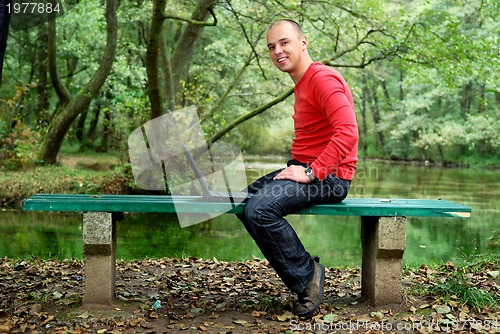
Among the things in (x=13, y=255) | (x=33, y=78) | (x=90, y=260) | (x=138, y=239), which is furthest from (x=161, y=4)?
(x=33, y=78)

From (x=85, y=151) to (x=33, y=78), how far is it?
4.48 m

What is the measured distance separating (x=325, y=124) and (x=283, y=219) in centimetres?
73

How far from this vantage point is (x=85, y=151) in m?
25.7

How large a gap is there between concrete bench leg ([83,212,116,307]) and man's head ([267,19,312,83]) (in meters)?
1.68

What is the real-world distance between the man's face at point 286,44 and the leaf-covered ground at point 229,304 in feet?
5.74

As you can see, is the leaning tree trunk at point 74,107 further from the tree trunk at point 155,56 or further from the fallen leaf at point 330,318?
the fallen leaf at point 330,318

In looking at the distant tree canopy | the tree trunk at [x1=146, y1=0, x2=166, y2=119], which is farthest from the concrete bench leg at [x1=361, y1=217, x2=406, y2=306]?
the tree trunk at [x1=146, y1=0, x2=166, y2=119]

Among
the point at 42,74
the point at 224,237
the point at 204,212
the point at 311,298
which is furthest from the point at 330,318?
the point at 42,74

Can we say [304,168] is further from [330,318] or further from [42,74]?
[42,74]

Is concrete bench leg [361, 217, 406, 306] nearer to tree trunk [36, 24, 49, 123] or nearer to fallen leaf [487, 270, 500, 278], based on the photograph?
fallen leaf [487, 270, 500, 278]

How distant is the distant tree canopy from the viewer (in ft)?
37.9

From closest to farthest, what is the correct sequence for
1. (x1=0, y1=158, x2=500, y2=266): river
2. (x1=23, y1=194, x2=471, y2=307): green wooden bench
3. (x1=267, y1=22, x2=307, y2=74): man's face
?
(x1=23, y1=194, x2=471, y2=307): green wooden bench < (x1=267, y1=22, x2=307, y2=74): man's face < (x1=0, y1=158, x2=500, y2=266): river

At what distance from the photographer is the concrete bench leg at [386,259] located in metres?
4.48

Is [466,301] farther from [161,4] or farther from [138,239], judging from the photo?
[161,4]
